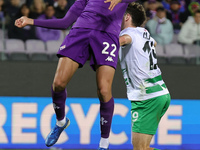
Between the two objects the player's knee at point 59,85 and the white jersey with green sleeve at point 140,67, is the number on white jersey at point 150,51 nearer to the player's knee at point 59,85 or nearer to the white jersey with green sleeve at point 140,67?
the white jersey with green sleeve at point 140,67

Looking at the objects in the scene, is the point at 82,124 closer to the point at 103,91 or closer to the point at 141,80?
the point at 141,80

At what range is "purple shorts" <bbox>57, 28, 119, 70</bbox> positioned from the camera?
4801mm

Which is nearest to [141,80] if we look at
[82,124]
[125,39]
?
[125,39]

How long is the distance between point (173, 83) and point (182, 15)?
1.29 metres

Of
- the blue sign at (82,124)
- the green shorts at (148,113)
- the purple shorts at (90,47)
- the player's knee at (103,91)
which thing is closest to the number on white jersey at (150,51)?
the green shorts at (148,113)

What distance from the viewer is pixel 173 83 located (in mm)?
9242

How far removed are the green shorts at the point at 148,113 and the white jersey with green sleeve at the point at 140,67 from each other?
57 mm

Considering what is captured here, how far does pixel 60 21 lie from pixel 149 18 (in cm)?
423

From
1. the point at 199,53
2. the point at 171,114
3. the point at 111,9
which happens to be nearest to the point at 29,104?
the point at 171,114

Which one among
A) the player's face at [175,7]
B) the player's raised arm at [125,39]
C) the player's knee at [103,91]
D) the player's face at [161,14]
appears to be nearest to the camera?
the player's knee at [103,91]


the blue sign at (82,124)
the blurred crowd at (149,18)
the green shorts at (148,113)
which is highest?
the blurred crowd at (149,18)

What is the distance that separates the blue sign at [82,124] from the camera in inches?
340

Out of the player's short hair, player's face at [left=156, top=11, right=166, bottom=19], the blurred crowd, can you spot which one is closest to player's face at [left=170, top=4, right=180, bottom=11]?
the blurred crowd

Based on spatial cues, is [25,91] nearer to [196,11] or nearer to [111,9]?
[196,11]
